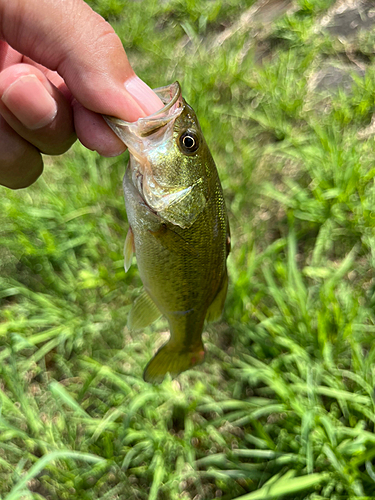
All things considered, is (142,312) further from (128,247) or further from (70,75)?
(70,75)

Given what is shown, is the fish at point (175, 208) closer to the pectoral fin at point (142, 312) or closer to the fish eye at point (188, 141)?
the fish eye at point (188, 141)

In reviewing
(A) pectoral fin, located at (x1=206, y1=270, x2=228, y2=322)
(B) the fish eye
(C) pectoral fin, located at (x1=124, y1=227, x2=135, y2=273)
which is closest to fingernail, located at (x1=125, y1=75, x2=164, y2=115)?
(B) the fish eye

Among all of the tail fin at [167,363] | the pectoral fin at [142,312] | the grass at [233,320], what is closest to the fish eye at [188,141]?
the pectoral fin at [142,312]

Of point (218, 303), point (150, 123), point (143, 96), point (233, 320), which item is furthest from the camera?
point (233, 320)

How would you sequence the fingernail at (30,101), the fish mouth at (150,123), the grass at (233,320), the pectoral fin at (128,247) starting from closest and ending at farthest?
1. the fish mouth at (150,123)
2. the fingernail at (30,101)
3. the pectoral fin at (128,247)
4. the grass at (233,320)

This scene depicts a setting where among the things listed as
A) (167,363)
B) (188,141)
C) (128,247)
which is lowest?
(167,363)

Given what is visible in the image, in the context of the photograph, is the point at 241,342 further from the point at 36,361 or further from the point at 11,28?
the point at 11,28

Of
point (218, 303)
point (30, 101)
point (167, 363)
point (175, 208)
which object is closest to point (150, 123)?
point (175, 208)

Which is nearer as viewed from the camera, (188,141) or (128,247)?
(188,141)
